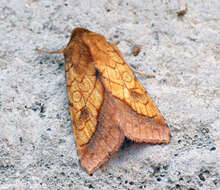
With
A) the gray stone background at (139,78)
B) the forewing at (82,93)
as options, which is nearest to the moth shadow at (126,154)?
the gray stone background at (139,78)

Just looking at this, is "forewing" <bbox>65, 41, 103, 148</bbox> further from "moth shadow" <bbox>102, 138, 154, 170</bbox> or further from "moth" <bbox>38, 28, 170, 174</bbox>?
"moth shadow" <bbox>102, 138, 154, 170</bbox>

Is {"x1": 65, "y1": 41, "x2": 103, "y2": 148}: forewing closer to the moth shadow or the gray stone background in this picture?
the gray stone background

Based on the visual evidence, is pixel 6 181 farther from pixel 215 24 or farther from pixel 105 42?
pixel 215 24

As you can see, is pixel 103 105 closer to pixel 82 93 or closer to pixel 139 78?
pixel 82 93

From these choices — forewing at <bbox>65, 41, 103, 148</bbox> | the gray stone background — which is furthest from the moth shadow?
→ forewing at <bbox>65, 41, 103, 148</bbox>

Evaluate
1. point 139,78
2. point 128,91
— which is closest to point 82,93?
point 128,91

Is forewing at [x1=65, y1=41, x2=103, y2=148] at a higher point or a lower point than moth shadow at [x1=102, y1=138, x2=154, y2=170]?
higher

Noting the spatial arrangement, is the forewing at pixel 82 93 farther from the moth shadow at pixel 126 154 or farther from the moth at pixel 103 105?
the moth shadow at pixel 126 154
